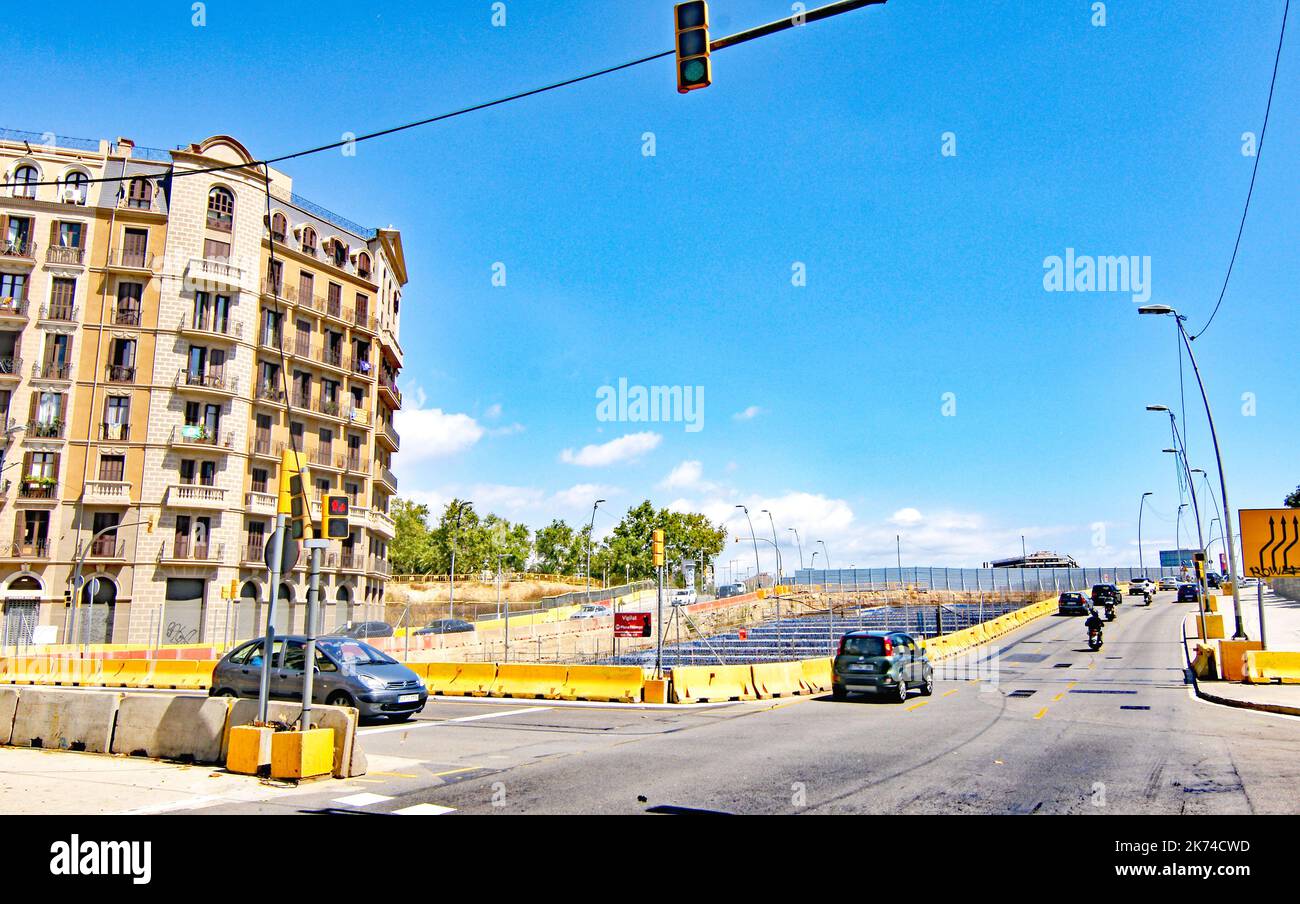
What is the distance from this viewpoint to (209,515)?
46.2m

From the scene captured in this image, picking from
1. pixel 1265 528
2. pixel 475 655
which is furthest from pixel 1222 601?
pixel 475 655

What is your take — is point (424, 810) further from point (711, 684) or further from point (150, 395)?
point (150, 395)

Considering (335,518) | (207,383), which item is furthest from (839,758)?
(207,383)

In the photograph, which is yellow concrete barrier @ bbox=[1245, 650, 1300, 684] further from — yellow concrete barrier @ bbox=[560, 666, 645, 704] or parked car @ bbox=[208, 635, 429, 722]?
parked car @ bbox=[208, 635, 429, 722]

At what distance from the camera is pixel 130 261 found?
4703 centimetres

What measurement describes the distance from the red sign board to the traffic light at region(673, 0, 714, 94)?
73.1 ft

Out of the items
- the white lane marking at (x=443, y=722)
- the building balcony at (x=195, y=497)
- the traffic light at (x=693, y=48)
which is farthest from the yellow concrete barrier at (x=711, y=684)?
the building balcony at (x=195, y=497)

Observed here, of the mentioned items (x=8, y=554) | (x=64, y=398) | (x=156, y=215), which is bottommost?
(x=8, y=554)

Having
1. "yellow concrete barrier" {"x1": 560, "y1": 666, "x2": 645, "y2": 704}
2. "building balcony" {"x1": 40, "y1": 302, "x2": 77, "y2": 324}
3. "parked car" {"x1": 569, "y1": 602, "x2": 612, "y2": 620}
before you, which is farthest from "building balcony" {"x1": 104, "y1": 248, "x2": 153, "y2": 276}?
"yellow concrete barrier" {"x1": 560, "y1": 666, "x2": 645, "y2": 704}

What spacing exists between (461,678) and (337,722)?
1296cm

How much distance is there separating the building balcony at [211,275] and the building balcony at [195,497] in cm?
1128
